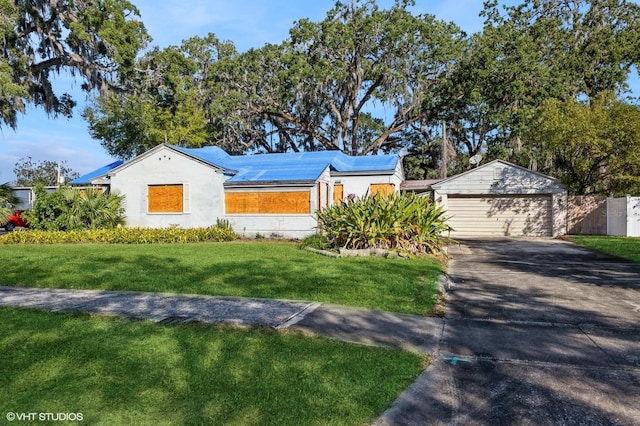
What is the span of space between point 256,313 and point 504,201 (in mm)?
17622

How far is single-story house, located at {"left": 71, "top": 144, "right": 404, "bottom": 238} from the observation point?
18406mm

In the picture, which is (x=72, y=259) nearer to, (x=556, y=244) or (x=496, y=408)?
(x=496, y=408)

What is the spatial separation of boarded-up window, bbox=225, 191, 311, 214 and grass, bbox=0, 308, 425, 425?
13028 mm

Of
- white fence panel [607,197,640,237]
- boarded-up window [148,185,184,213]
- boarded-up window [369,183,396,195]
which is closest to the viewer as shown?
white fence panel [607,197,640,237]

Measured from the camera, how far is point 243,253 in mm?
13008

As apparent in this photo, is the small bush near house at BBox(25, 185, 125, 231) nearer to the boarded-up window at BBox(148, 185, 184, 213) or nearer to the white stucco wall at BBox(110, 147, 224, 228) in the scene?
the white stucco wall at BBox(110, 147, 224, 228)

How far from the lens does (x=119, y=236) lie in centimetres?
1731

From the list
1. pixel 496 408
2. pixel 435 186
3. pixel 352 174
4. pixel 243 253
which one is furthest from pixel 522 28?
pixel 496 408

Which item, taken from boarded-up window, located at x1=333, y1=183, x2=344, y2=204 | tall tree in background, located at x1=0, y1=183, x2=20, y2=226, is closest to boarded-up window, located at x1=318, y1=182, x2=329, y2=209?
boarded-up window, located at x1=333, y1=183, x2=344, y2=204

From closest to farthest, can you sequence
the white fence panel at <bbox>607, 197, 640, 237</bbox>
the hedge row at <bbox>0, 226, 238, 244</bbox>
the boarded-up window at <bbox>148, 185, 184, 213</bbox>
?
the hedge row at <bbox>0, 226, 238, 244</bbox>
the white fence panel at <bbox>607, 197, 640, 237</bbox>
the boarded-up window at <bbox>148, 185, 184, 213</bbox>

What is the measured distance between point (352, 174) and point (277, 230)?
535cm

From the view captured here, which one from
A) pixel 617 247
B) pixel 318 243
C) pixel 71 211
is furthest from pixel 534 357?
pixel 71 211

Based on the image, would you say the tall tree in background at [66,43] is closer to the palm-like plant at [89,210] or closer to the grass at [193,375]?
the palm-like plant at [89,210]

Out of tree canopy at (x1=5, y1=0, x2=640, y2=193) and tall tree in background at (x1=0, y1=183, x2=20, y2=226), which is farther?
tree canopy at (x1=5, y1=0, x2=640, y2=193)
